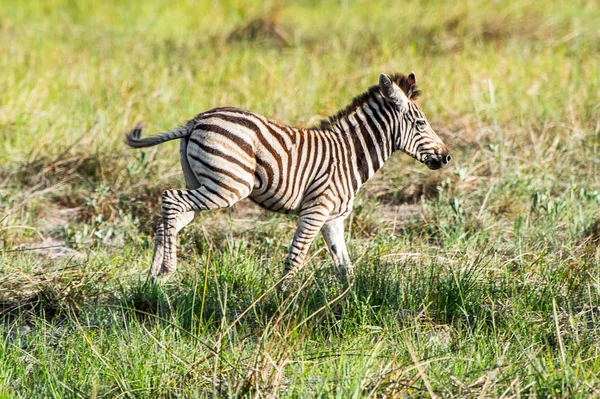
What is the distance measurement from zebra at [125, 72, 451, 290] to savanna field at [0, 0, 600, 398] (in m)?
0.25

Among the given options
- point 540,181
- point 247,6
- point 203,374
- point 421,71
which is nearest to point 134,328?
point 203,374

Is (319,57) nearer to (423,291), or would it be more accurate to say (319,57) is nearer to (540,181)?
(540,181)

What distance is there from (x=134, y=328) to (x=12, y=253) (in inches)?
71.2

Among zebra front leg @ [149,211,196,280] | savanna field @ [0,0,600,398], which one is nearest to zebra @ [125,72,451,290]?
zebra front leg @ [149,211,196,280]

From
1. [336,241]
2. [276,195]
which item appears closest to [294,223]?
[336,241]

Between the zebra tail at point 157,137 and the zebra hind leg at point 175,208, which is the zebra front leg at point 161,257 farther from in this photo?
the zebra tail at point 157,137

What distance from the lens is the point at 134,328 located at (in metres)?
4.36

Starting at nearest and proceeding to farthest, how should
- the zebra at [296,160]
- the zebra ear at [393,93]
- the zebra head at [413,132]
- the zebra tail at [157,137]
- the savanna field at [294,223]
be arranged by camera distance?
the savanna field at [294,223]
the zebra at [296,160]
the zebra tail at [157,137]
the zebra ear at [393,93]
the zebra head at [413,132]

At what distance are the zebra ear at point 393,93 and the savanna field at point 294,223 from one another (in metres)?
0.91

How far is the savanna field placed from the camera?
400cm

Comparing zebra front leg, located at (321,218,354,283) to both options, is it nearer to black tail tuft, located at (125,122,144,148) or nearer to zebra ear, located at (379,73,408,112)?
zebra ear, located at (379,73,408,112)

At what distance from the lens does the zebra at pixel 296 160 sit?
5160mm

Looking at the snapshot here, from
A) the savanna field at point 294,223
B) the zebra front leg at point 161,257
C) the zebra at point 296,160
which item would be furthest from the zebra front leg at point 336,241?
the zebra front leg at point 161,257

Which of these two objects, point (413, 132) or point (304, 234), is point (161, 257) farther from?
point (413, 132)
